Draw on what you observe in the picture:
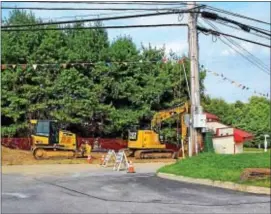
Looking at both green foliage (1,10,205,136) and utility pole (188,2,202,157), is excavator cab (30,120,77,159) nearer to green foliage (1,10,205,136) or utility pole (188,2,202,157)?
green foliage (1,10,205,136)

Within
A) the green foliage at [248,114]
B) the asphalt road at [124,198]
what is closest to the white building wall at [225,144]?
the green foliage at [248,114]

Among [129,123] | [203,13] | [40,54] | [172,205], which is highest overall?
[40,54]

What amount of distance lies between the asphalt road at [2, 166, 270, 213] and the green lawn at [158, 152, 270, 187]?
884mm

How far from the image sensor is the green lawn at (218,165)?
14405 millimetres

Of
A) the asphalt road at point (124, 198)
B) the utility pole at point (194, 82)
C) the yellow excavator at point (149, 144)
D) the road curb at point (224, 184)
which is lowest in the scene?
the asphalt road at point (124, 198)

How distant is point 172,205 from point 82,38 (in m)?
31.6

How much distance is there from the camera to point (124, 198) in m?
11.1

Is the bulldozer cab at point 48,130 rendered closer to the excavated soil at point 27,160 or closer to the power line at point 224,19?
the excavated soil at point 27,160

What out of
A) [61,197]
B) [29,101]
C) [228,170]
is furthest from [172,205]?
[29,101]

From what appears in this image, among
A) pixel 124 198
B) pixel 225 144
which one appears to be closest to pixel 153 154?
pixel 225 144

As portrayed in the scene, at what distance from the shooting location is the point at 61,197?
448 inches

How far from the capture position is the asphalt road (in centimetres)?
953

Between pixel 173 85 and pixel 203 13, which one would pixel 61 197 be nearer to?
pixel 203 13

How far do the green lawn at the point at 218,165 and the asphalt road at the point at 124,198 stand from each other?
0.88m
